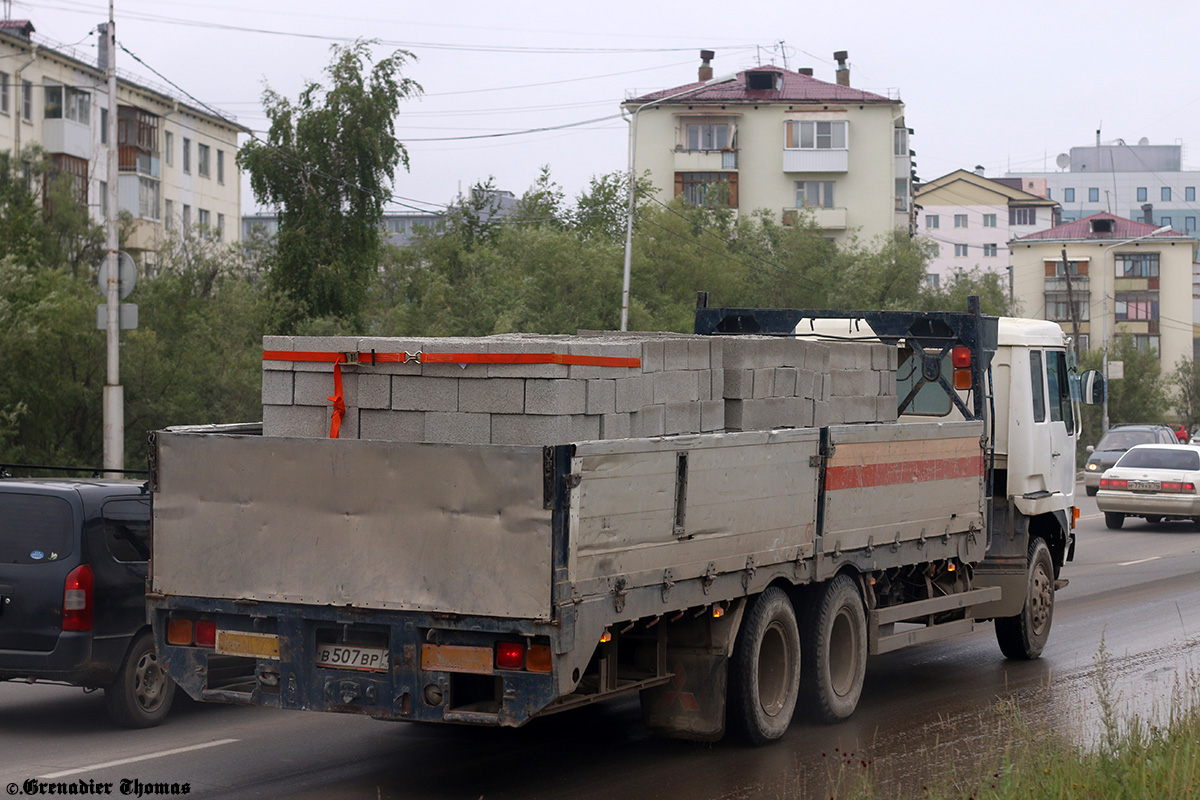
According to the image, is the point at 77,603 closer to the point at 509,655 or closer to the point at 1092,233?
the point at 509,655

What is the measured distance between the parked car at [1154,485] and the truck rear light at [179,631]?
21.6 m

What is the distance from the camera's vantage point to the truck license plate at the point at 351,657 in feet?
23.2

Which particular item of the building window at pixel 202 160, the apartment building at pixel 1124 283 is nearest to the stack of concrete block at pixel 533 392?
the building window at pixel 202 160

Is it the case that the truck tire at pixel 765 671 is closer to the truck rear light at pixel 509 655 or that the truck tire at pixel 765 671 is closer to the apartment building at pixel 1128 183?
the truck rear light at pixel 509 655

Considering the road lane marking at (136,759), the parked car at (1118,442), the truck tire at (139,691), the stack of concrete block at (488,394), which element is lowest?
the road lane marking at (136,759)

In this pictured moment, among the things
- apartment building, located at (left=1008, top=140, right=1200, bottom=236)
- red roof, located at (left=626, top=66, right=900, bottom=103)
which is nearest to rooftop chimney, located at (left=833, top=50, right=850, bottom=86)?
red roof, located at (left=626, top=66, right=900, bottom=103)

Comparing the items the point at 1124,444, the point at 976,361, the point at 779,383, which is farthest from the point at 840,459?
the point at 1124,444

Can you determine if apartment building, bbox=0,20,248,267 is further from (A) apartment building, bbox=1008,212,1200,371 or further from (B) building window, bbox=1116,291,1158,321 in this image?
(B) building window, bbox=1116,291,1158,321

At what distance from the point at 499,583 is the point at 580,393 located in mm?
1072

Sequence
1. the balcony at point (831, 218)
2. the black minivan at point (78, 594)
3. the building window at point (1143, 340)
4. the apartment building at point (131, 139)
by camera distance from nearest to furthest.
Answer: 1. the black minivan at point (78, 594)
2. the apartment building at point (131, 139)
3. the balcony at point (831, 218)
4. the building window at point (1143, 340)

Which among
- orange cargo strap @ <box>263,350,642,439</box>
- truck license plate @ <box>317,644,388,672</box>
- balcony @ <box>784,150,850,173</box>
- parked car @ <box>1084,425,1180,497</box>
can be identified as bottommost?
truck license plate @ <box>317,644,388,672</box>

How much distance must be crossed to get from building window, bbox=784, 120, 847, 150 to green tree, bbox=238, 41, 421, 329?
4241 centimetres

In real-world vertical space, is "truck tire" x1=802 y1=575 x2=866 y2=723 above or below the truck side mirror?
below

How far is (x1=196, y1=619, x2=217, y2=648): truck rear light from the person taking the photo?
7527 mm
